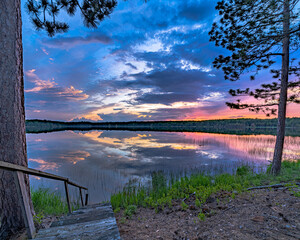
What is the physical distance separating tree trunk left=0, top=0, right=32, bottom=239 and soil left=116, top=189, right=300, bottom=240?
102 inches

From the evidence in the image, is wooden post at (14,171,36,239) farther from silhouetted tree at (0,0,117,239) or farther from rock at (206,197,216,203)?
rock at (206,197,216,203)

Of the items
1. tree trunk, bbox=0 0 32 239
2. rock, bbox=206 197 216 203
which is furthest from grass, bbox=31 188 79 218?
rock, bbox=206 197 216 203

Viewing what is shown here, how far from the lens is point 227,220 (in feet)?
13.0

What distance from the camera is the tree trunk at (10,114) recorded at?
321 centimetres

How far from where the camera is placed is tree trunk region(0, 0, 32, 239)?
3.21 meters

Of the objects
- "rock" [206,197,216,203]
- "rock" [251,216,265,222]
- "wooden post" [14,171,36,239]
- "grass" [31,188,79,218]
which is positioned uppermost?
"wooden post" [14,171,36,239]

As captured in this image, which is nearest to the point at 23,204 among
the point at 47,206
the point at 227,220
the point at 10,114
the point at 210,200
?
the point at 10,114

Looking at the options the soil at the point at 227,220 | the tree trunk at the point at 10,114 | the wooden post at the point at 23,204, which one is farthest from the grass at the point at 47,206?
the wooden post at the point at 23,204

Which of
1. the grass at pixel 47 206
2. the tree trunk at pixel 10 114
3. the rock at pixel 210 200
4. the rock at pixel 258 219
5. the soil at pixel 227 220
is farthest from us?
the grass at pixel 47 206

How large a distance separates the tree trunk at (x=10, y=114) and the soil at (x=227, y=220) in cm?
259

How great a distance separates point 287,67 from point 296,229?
794 centimetres

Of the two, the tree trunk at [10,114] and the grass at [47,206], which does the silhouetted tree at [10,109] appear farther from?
the grass at [47,206]

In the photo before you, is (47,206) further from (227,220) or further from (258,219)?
(258,219)

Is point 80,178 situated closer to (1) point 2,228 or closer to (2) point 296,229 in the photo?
(1) point 2,228
